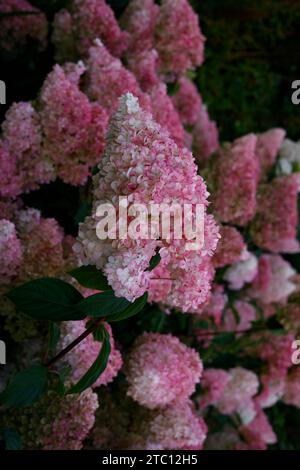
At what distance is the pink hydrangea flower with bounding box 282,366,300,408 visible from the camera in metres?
1.43

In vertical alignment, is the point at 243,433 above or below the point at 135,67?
below

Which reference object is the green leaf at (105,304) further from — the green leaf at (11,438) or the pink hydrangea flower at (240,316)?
the pink hydrangea flower at (240,316)

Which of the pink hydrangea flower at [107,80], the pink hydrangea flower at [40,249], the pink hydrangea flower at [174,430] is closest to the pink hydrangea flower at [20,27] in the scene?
the pink hydrangea flower at [107,80]

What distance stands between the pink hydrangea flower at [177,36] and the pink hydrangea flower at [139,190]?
0.60 m

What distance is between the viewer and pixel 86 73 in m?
1.04

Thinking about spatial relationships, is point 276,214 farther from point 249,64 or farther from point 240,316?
point 249,64

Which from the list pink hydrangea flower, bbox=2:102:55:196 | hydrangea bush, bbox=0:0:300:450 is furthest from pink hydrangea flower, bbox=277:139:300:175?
pink hydrangea flower, bbox=2:102:55:196

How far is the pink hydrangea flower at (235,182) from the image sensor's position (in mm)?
1151

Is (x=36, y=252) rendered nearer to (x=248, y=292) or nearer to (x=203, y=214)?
(x=203, y=214)

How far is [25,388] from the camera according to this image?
30.4 inches

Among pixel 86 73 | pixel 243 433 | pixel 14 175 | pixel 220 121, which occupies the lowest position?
pixel 243 433
